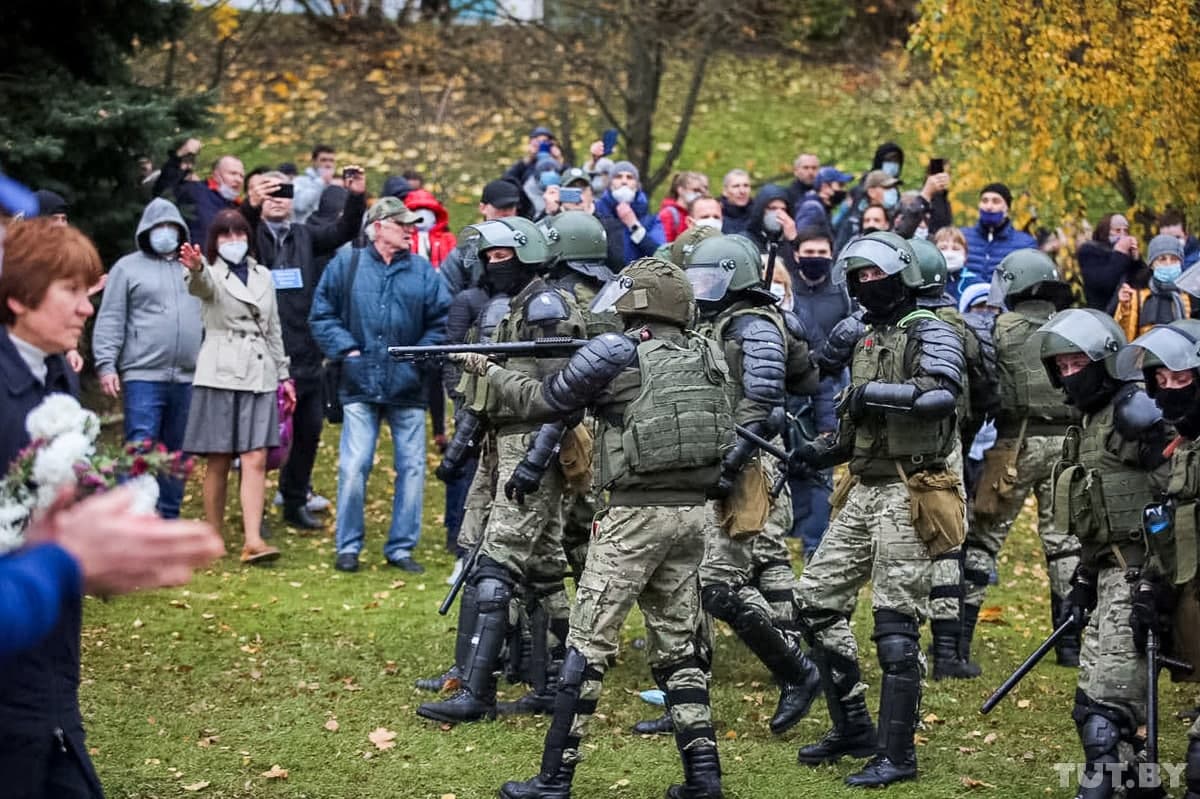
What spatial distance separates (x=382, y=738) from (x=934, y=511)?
2.81m

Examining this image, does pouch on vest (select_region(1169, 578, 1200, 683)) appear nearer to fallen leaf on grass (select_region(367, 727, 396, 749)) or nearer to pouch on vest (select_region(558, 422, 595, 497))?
pouch on vest (select_region(558, 422, 595, 497))

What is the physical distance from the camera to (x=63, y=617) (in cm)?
393

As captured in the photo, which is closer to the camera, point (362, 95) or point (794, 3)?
point (362, 95)

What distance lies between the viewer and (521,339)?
8.02 m

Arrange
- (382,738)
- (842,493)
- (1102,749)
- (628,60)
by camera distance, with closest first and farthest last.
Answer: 1. (1102,749)
2. (382,738)
3. (842,493)
4. (628,60)

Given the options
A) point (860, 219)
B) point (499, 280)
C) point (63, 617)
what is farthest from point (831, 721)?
point (860, 219)

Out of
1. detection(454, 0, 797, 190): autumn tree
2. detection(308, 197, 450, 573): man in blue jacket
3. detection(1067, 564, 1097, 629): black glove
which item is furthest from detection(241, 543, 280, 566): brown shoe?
detection(454, 0, 797, 190): autumn tree

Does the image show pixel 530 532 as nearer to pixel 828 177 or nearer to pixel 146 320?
pixel 146 320

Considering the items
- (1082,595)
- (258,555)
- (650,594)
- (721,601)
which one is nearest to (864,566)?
(721,601)

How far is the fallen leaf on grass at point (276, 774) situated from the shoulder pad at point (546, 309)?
239 centimetres

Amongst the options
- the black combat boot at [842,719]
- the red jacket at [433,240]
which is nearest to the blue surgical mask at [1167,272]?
the red jacket at [433,240]

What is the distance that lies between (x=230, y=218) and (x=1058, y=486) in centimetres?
617

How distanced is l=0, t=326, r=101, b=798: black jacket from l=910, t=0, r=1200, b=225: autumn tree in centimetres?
1062

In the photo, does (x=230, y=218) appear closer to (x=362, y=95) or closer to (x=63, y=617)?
(x=63, y=617)
